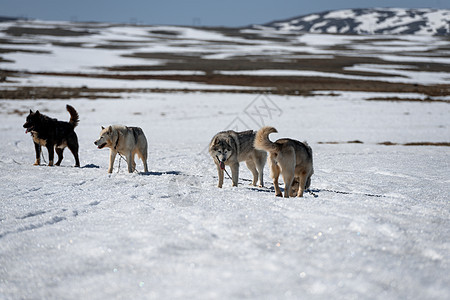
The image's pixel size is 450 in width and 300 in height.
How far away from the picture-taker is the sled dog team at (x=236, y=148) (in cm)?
629

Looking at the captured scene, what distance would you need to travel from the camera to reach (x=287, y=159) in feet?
20.6

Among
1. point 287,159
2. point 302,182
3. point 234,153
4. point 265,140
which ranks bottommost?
point 302,182

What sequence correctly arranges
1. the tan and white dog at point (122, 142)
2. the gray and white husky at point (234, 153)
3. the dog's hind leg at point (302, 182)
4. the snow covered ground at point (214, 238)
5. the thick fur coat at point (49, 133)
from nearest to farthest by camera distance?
the snow covered ground at point (214, 238) < the dog's hind leg at point (302, 182) < the gray and white husky at point (234, 153) < the tan and white dog at point (122, 142) < the thick fur coat at point (49, 133)

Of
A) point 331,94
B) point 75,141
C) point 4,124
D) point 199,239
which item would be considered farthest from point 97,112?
point 199,239

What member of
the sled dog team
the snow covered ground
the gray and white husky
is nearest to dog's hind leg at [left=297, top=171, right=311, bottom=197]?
the sled dog team

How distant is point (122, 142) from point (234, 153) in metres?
2.68

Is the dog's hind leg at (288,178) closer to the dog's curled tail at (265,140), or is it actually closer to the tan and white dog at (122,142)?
the dog's curled tail at (265,140)

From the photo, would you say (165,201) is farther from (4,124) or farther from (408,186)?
(4,124)

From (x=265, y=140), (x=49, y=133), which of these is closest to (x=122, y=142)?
(x=49, y=133)

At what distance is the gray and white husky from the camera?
7.32m

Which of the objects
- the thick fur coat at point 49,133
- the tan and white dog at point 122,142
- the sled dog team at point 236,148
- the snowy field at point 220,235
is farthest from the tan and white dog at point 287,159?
the thick fur coat at point 49,133

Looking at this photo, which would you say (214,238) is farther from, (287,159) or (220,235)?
(287,159)

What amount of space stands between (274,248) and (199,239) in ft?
2.44

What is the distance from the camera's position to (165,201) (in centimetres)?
569
